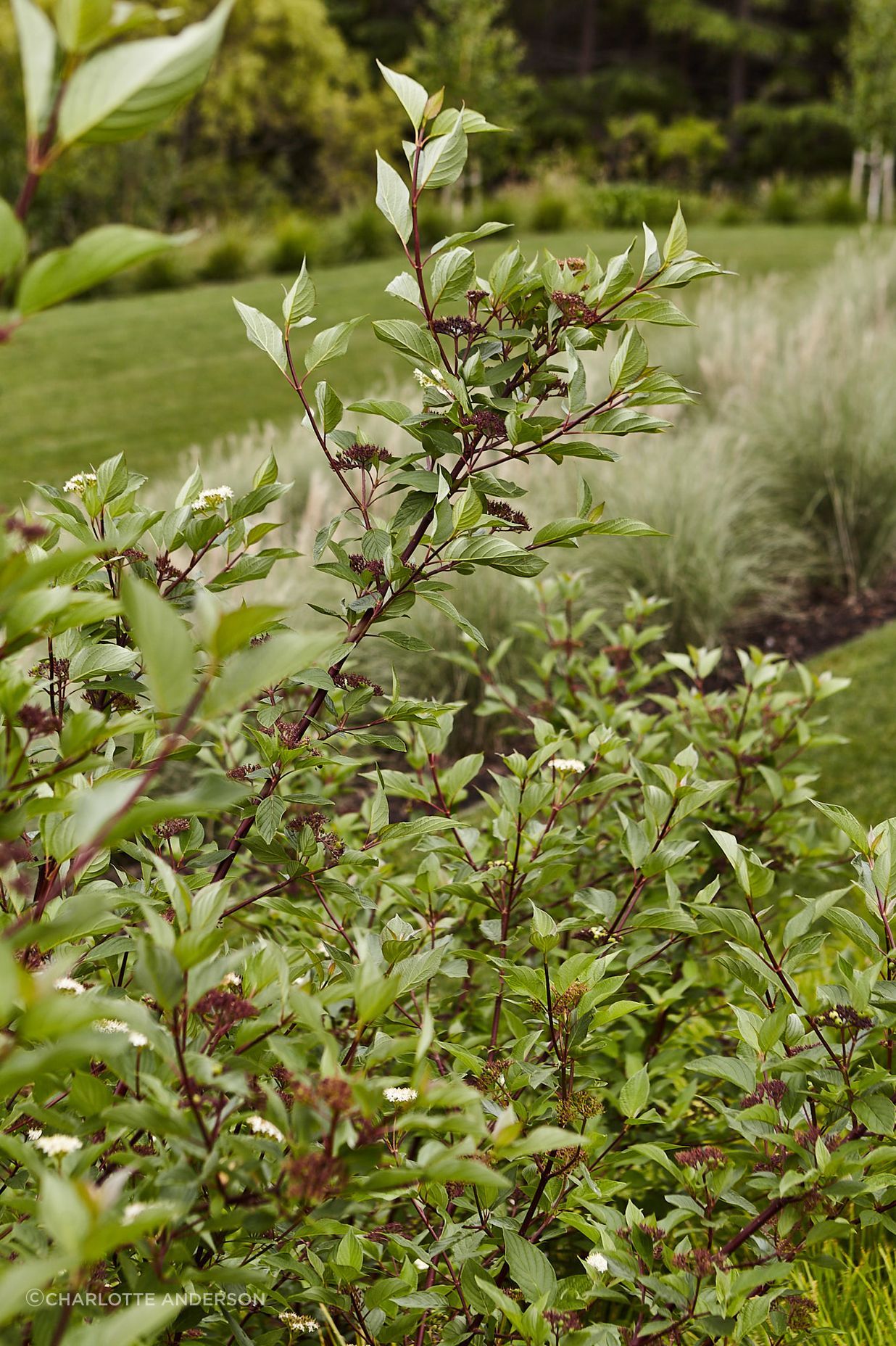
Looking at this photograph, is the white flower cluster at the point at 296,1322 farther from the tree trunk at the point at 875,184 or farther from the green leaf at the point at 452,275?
the tree trunk at the point at 875,184

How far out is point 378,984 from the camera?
82 cm

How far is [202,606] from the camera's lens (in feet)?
2.12

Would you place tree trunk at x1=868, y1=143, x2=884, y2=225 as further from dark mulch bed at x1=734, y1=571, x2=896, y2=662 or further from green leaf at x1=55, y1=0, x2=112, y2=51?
green leaf at x1=55, y1=0, x2=112, y2=51

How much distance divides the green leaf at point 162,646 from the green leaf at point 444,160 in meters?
0.74

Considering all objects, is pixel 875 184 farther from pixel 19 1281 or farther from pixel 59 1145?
pixel 19 1281

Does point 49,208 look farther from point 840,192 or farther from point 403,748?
point 403,748

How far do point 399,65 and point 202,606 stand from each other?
83.8 feet

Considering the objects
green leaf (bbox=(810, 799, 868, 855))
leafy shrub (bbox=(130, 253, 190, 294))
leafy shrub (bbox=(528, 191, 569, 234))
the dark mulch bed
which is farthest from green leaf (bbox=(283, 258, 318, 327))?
leafy shrub (bbox=(528, 191, 569, 234))

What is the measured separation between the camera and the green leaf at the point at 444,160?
1.19m

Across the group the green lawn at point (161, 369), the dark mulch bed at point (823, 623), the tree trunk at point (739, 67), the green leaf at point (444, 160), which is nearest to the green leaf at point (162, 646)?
the green leaf at point (444, 160)

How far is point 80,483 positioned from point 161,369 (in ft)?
30.7

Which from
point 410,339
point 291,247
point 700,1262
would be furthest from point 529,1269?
point 291,247

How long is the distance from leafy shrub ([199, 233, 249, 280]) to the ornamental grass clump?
13513 millimetres

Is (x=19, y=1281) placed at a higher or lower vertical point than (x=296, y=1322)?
higher
